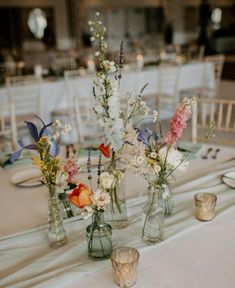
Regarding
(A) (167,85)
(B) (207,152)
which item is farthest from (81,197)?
(A) (167,85)

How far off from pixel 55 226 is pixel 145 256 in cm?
29

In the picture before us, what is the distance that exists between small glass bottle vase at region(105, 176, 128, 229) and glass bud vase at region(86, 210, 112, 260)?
0.15m

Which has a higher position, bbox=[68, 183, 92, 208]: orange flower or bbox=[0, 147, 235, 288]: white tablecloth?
bbox=[68, 183, 92, 208]: orange flower

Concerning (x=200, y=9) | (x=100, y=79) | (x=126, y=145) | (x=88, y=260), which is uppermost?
(x=200, y=9)

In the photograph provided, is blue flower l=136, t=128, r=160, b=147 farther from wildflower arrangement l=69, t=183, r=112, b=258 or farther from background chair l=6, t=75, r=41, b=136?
background chair l=6, t=75, r=41, b=136

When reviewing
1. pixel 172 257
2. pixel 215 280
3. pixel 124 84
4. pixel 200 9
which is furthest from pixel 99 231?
pixel 200 9

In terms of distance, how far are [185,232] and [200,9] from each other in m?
10.9

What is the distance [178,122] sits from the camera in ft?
3.14

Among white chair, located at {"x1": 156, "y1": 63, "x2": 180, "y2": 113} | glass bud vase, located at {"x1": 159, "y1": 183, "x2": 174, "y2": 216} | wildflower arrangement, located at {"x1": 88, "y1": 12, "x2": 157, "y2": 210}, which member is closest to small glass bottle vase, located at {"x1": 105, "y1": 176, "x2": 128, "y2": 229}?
wildflower arrangement, located at {"x1": 88, "y1": 12, "x2": 157, "y2": 210}

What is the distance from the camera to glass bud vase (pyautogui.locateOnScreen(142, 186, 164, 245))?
108cm

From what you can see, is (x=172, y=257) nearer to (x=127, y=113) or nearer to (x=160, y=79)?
(x=127, y=113)

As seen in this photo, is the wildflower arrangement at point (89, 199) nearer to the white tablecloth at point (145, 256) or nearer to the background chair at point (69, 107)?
the white tablecloth at point (145, 256)

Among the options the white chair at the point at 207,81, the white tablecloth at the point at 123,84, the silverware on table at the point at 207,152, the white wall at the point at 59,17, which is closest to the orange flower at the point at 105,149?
the silverware on table at the point at 207,152

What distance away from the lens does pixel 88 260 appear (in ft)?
3.42
